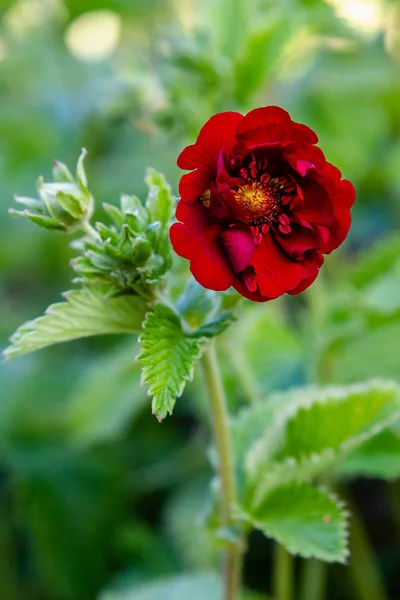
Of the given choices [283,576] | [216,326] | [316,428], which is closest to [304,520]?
[316,428]

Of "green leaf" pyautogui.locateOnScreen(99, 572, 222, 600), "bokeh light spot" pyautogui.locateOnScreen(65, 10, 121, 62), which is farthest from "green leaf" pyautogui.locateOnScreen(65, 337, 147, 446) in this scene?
"bokeh light spot" pyautogui.locateOnScreen(65, 10, 121, 62)

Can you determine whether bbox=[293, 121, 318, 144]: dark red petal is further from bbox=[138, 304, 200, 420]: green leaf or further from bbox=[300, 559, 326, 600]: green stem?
bbox=[300, 559, 326, 600]: green stem

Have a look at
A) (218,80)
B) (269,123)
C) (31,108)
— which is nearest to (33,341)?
(269,123)

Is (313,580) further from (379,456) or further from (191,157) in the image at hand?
(191,157)

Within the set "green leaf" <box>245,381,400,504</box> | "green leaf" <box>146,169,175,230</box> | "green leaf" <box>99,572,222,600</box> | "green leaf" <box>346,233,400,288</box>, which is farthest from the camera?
"green leaf" <box>346,233,400,288</box>

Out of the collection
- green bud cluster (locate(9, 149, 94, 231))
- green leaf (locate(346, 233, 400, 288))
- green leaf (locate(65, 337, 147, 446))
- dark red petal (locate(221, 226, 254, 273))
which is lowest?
dark red petal (locate(221, 226, 254, 273))

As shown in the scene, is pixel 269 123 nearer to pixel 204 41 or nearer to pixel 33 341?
pixel 33 341

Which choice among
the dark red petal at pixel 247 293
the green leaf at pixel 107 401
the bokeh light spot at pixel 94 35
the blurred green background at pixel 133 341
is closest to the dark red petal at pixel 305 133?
the dark red petal at pixel 247 293

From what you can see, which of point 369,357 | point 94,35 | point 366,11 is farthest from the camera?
point 94,35
